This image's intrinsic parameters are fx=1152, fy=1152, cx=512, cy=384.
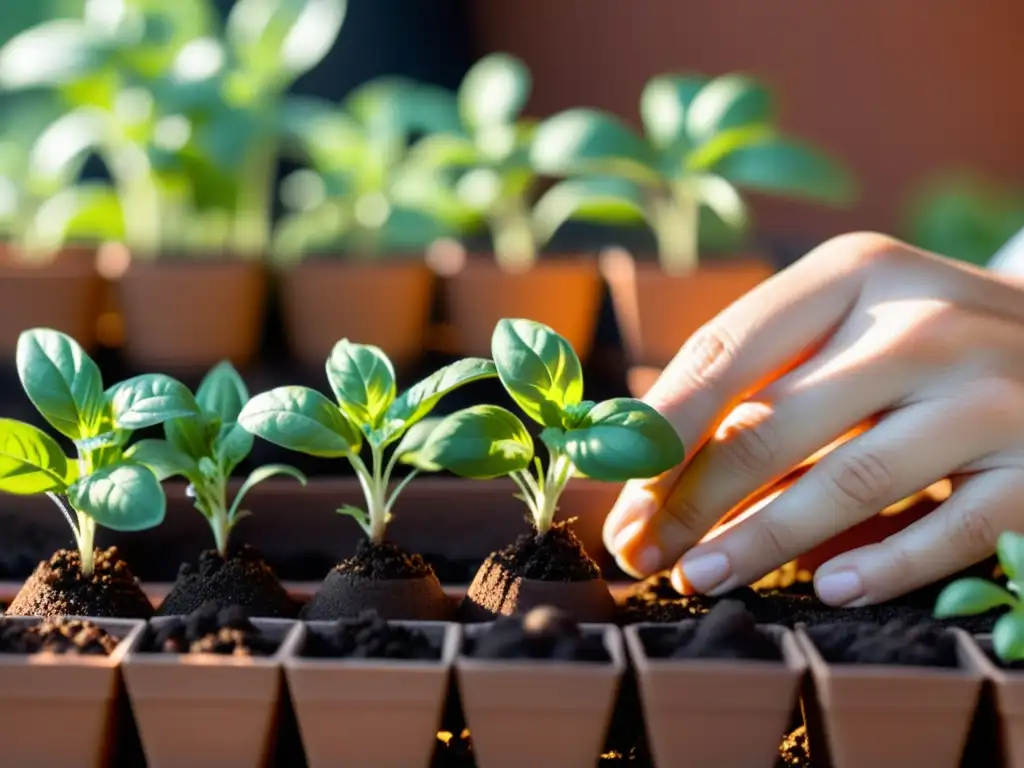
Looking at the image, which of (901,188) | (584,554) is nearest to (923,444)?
(584,554)

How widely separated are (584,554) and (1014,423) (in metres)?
0.35

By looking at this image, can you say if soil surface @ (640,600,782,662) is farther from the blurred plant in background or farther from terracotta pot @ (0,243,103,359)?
the blurred plant in background

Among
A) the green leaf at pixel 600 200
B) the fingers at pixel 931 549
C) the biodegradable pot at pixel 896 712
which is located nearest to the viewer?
the biodegradable pot at pixel 896 712

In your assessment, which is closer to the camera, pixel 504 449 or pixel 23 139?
pixel 504 449

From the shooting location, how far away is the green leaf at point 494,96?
161 centimetres

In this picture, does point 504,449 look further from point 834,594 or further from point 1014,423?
point 1014,423

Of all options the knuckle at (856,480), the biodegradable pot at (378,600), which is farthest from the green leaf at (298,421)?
the knuckle at (856,480)

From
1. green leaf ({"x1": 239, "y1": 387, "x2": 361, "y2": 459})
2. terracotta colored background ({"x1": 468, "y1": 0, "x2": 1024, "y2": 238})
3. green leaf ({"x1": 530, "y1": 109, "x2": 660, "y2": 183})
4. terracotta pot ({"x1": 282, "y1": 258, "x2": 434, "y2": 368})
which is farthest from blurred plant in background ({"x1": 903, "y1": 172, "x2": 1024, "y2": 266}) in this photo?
green leaf ({"x1": 239, "y1": 387, "x2": 361, "y2": 459})

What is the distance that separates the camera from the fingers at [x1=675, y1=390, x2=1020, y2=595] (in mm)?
870

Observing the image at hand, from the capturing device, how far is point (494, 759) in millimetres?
673

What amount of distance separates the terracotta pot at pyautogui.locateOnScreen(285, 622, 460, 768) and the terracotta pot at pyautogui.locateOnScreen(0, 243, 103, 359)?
0.74m

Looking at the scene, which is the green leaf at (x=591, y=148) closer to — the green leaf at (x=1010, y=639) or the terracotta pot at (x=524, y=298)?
the terracotta pot at (x=524, y=298)

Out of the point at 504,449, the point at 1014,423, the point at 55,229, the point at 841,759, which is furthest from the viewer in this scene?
the point at 55,229

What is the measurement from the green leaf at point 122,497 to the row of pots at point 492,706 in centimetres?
8
